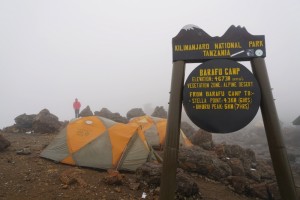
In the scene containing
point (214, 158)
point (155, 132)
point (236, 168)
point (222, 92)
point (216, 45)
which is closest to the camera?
point (222, 92)

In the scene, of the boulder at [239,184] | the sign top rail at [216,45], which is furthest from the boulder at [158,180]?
the sign top rail at [216,45]

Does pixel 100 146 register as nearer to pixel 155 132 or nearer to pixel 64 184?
pixel 64 184

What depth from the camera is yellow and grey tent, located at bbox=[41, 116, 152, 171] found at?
1020 cm

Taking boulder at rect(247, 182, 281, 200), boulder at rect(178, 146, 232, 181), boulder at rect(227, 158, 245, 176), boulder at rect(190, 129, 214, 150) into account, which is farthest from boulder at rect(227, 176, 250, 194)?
boulder at rect(190, 129, 214, 150)

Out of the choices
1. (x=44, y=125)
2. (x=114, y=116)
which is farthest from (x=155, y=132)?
Result: (x=114, y=116)

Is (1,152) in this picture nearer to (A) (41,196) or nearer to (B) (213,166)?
(A) (41,196)

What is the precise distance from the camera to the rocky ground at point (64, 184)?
301 inches

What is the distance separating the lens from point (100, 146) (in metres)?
10.5

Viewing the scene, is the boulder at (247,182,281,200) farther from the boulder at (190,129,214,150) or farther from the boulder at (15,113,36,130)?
the boulder at (15,113,36,130)

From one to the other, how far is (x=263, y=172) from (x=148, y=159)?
6420 mm

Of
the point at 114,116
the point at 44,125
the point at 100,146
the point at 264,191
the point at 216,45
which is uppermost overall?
the point at 216,45

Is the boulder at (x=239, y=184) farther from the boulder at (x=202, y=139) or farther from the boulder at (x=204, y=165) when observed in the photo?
the boulder at (x=202, y=139)

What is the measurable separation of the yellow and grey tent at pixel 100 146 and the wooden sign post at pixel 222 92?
5.77 meters

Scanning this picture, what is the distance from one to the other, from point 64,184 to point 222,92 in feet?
20.1
